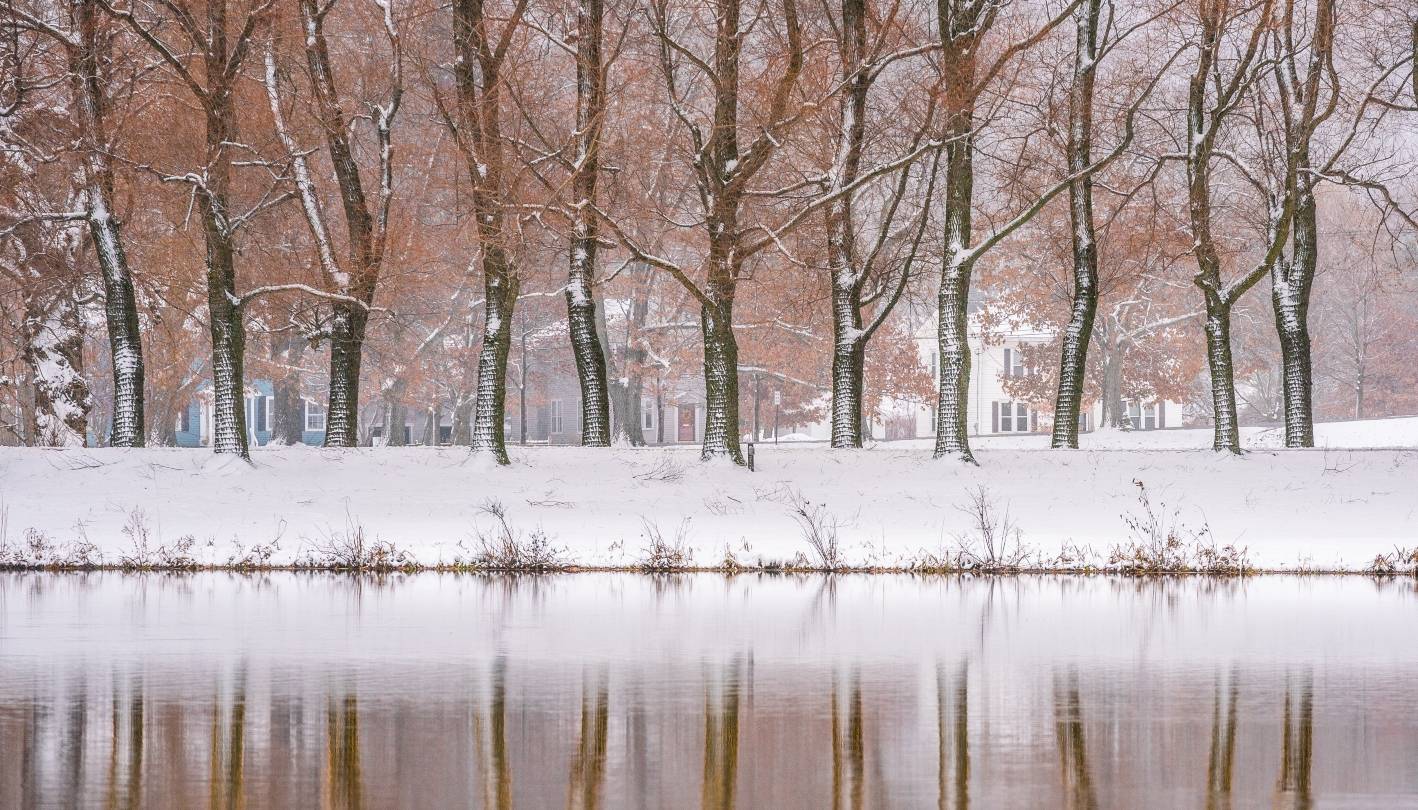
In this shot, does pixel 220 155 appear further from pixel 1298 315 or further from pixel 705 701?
pixel 705 701

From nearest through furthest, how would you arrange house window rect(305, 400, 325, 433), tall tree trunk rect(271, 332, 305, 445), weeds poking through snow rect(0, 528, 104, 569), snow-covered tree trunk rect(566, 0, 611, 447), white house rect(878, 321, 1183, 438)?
weeds poking through snow rect(0, 528, 104, 569) < snow-covered tree trunk rect(566, 0, 611, 447) < tall tree trunk rect(271, 332, 305, 445) < white house rect(878, 321, 1183, 438) < house window rect(305, 400, 325, 433)

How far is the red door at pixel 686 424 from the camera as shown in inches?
3885

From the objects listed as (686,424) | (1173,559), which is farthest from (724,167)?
(686,424)

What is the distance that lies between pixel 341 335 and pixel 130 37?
28.4 ft

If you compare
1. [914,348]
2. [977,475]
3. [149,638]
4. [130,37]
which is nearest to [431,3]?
[130,37]

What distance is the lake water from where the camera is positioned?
10.0 m

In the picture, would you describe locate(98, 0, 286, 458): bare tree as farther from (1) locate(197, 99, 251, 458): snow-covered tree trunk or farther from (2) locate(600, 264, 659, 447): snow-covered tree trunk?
(2) locate(600, 264, 659, 447): snow-covered tree trunk

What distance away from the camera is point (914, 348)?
233 ft

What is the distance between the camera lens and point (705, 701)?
13.5 metres

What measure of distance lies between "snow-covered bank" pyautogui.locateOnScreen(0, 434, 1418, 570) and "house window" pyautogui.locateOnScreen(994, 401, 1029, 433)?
5732 cm

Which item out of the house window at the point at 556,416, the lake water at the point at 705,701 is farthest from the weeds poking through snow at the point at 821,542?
the house window at the point at 556,416

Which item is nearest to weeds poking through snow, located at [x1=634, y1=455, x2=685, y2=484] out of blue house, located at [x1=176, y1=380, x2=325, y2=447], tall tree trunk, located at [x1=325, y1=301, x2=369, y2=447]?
tall tree trunk, located at [x1=325, y1=301, x2=369, y2=447]

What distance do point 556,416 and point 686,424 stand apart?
7.64 m

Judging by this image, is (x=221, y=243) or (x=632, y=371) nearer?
(x=221, y=243)
